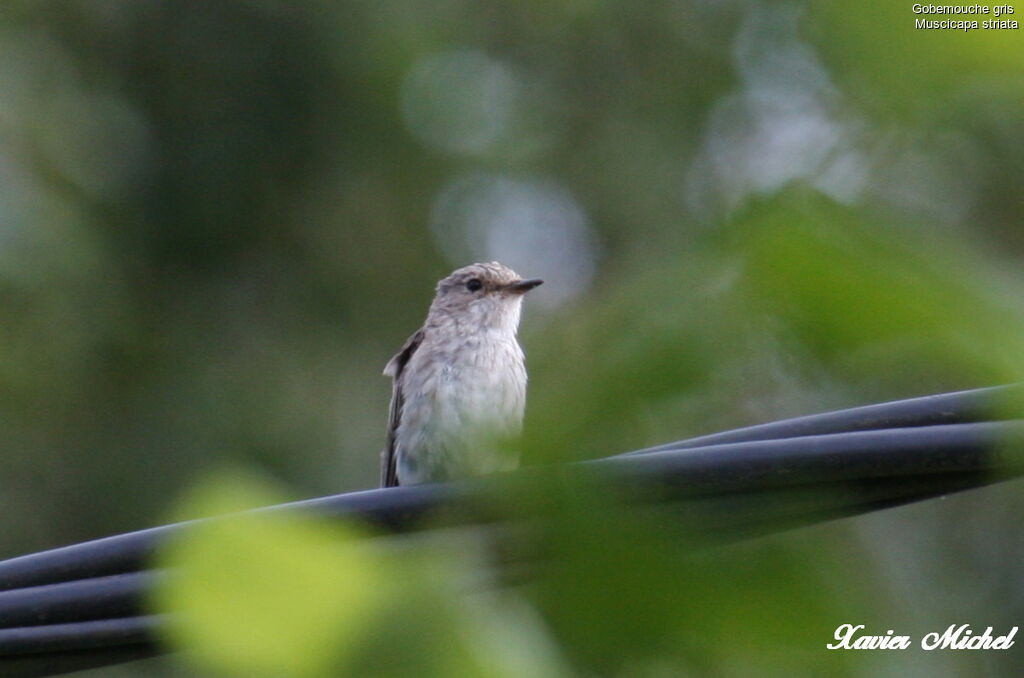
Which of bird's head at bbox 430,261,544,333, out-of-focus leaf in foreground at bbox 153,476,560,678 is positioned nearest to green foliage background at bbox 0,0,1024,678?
out-of-focus leaf in foreground at bbox 153,476,560,678

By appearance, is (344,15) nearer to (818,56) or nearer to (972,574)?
(972,574)

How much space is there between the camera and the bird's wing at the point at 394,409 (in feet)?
23.3

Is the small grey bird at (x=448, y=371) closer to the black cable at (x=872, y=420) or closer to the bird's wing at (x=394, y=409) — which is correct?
the bird's wing at (x=394, y=409)

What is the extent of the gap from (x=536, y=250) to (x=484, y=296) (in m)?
8.50

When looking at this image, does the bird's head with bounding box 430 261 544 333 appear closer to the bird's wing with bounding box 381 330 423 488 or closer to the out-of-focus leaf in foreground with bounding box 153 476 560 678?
the bird's wing with bounding box 381 330 423 488

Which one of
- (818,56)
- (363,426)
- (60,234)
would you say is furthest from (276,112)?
(818,56)

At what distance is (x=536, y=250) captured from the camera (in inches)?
629

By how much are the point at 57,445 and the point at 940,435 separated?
42.3 ft

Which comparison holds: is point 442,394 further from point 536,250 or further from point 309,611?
point 536,250

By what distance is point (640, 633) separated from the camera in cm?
108

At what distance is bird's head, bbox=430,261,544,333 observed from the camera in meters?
7.28

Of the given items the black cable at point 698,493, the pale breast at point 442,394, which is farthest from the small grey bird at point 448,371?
the black cable at point 698,493

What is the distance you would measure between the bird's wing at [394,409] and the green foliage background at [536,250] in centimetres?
164

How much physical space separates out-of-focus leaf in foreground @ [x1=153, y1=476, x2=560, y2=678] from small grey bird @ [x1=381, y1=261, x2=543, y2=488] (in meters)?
4.76
